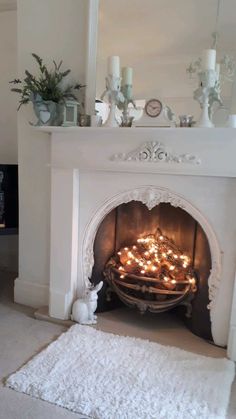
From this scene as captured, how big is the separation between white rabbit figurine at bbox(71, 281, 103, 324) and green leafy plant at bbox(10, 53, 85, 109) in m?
1.36

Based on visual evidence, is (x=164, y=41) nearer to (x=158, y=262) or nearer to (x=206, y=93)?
(x=206, y=93)

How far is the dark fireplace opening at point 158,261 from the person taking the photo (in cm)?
222

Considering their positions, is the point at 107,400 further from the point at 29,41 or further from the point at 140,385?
the point at 29,41

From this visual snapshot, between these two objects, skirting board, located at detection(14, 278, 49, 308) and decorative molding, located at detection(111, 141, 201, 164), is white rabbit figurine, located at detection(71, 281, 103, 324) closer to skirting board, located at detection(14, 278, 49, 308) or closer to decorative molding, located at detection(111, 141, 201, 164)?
skirting board, located at detection(14, 278, 49, 308)

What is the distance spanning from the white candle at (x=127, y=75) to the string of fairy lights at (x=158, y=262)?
3.52ft

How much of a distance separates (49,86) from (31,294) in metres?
1.60

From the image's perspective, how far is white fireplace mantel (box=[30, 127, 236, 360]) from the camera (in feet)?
6.32

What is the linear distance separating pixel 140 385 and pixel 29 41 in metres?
2.37

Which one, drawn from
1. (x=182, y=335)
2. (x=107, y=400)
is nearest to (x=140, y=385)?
(x=107, y=400)

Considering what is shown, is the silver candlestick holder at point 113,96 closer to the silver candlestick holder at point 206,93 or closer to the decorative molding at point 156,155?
the decorative molding at point 156,155

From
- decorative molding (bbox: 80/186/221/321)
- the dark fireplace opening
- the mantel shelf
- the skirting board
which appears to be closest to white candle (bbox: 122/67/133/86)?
the mantel shelf

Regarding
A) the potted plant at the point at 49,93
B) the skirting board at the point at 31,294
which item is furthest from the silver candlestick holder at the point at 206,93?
the skirting board at the point at 31,294

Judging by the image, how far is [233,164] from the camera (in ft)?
6.08

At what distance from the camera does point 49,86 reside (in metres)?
2.15
